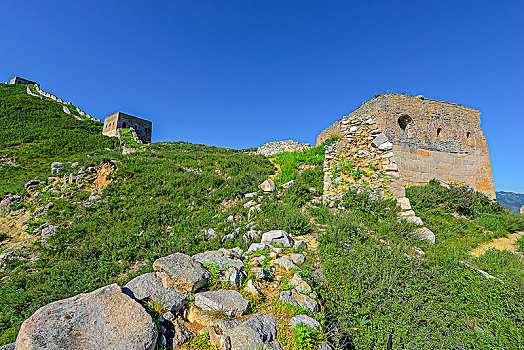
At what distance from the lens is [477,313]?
3.36m

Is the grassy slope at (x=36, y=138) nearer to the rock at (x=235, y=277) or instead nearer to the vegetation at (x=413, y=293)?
the rock at (x=235, y=277)

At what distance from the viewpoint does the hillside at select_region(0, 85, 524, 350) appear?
3002 mm

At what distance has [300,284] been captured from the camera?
11.9ft

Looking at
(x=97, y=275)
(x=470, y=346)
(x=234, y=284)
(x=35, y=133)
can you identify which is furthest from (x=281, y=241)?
(x=35, y=133)

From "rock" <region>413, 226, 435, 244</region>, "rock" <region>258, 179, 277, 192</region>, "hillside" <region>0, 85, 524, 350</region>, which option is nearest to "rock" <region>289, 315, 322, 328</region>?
"hillside" <region>0, 85, 524, 350</region>

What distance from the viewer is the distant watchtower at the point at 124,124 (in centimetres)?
3353

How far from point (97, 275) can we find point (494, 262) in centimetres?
1047

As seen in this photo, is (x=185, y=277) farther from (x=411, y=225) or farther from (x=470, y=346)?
(x=411, y=225)

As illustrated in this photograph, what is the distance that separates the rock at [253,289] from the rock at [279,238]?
152 centimetres

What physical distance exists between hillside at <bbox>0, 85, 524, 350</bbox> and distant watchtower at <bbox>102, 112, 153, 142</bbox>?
22058 millimetres

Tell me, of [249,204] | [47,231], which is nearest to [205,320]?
[249,204]

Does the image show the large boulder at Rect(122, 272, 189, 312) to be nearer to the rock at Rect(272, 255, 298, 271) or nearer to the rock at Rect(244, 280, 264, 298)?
the rock at Rect(244, 280, 264, 298)

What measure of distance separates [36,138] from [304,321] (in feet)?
120

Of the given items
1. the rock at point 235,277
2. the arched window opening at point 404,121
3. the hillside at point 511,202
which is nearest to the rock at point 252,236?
the rock at point 235,277
